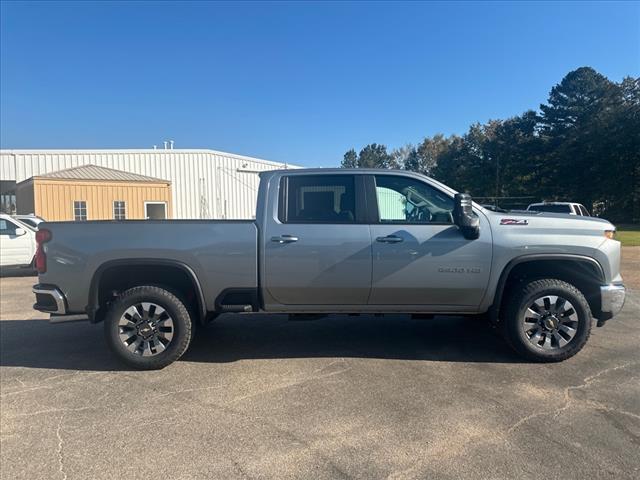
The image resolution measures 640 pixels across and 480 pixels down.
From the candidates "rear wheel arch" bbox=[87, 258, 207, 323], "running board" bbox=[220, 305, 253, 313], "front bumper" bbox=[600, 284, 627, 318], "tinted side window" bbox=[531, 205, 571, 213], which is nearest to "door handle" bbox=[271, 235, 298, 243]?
"running board" bbox=[220, 305, 253, 313]

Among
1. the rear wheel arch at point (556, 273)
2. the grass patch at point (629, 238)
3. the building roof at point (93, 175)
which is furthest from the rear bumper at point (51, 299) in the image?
the grass patch at point (629, 238)

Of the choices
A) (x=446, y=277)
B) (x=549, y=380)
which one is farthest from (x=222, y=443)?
(x=549, y=380)

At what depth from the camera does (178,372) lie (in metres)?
4.62

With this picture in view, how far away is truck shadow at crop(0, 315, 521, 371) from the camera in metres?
5.04

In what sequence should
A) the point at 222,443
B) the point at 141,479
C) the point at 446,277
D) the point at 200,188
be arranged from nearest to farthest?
the point at 141,479 → the point at 222,443 → the point at 446,277 → the point at 200,188

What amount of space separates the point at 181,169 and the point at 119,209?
5.80 metres

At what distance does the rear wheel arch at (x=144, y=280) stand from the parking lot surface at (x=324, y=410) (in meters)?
0.65

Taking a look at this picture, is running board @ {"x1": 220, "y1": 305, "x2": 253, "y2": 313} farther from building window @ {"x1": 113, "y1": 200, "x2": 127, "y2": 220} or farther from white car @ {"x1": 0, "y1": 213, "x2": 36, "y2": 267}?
building window @ {"x1": 113, "y1": 200, "x2": 127, "y2": 220}

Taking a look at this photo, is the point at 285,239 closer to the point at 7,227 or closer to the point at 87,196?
the point at 7,227

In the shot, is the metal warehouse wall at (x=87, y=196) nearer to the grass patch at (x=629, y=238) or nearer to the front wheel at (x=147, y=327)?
the front wheel at (x=147, y=327)

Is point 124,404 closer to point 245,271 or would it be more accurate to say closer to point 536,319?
point 245,271

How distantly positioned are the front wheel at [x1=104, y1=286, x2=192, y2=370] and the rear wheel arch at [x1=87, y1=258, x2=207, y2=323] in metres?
0.17

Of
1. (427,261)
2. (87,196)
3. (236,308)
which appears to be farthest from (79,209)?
(427,261)

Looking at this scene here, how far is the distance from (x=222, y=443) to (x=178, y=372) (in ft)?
5.23
